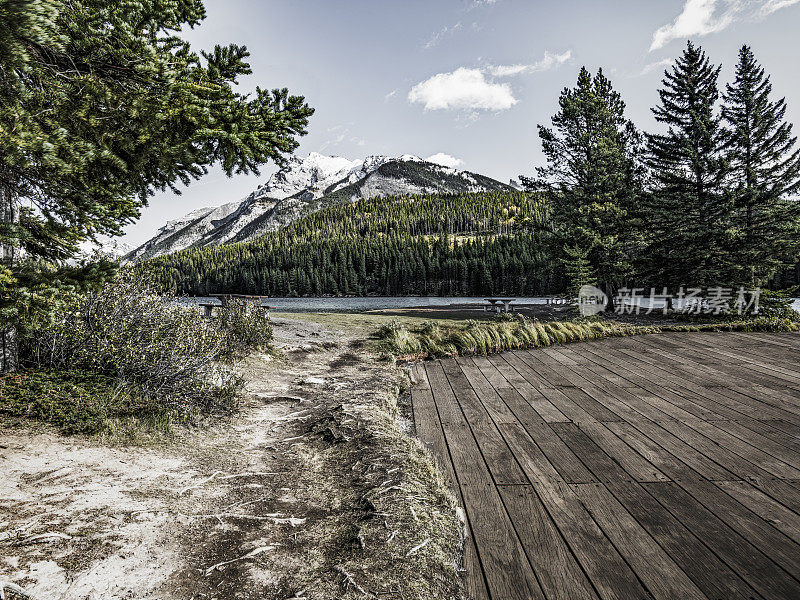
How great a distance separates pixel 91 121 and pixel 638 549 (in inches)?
187

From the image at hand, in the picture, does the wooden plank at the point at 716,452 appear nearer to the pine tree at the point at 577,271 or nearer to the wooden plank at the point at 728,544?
the wooden plank at the point at 728,544

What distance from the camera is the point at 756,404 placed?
414cm

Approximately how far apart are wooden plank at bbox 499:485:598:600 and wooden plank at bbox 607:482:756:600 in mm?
527

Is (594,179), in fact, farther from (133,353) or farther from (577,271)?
(133,353)

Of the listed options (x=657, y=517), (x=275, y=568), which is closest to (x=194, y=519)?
(x=275, y=568)

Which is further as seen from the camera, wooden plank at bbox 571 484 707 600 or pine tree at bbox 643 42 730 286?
pine tree at bbox 643 42 730 286

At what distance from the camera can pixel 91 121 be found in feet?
10.0

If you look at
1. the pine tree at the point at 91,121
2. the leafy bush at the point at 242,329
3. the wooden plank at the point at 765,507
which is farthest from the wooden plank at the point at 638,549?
the leafy bush at the point at 242,329

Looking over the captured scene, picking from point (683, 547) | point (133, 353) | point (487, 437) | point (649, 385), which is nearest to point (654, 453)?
point (683, 547)

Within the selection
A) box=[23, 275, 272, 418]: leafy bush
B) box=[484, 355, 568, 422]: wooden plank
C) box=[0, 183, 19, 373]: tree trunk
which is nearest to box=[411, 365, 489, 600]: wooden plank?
box=[484, 355, 568, 422]: wooden plank

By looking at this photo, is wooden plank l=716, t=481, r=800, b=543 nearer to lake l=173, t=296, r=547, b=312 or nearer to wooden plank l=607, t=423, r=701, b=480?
wooden plank l=607, t=423, r=701, b=480

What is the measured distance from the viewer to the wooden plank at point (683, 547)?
1.79 m

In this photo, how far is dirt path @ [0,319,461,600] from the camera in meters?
1.81

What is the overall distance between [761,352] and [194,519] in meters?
8.27
